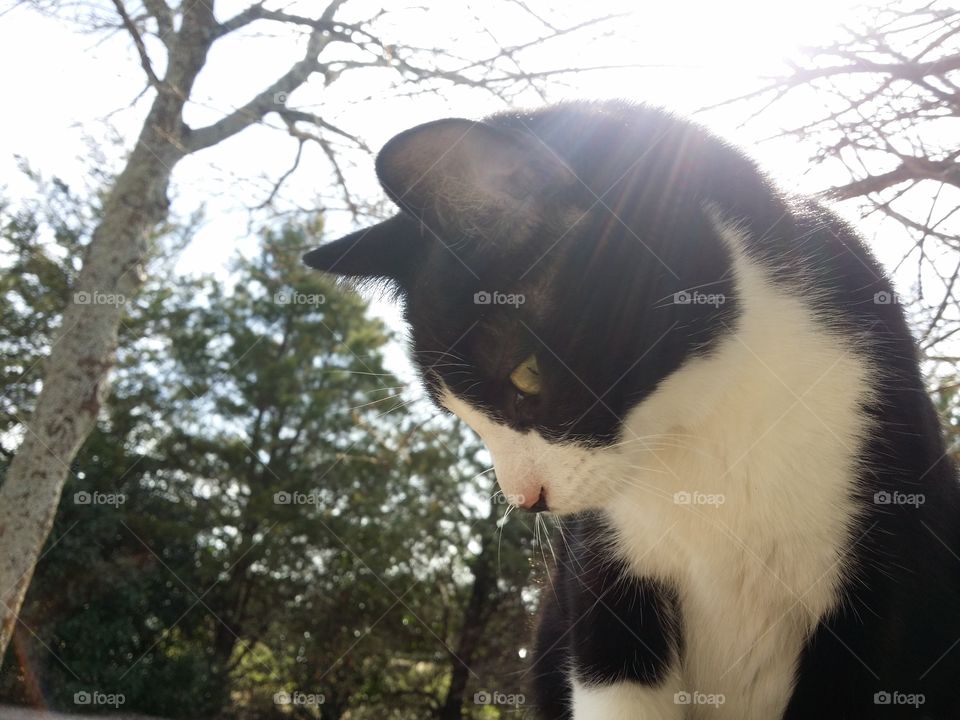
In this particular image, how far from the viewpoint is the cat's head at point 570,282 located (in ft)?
4.52

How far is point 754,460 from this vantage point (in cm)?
143

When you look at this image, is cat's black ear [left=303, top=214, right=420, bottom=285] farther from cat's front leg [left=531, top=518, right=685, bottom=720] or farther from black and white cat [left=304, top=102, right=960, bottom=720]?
cat's front leg [left=531, top=518, right=685, bottom=720]

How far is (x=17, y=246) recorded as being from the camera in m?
6.52

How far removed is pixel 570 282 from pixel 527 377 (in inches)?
7.7

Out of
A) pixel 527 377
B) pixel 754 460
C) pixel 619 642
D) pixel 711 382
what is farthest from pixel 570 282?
pixel 619 642

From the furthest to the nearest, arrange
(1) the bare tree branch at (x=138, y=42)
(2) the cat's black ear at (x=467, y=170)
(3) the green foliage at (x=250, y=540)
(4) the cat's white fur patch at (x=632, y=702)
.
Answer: (3) the green foliage at (x=250, y=540)
(1) the bare tree branch at (x=138, y=42)
(4) the cat's white fur patch at (x=632, y=702)
(2) the cat's black ear at (x=467, y=170)

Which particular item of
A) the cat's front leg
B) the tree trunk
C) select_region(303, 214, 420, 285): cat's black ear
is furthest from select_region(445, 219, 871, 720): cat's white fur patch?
the tree trunk

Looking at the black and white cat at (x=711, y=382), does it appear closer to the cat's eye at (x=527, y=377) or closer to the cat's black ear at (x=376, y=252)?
the cat's eye at (x=527, y=377)

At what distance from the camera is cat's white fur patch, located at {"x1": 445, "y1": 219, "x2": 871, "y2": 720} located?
4.68 ft

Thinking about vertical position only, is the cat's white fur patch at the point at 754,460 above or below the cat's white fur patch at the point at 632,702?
above

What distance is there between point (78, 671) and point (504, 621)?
381cm

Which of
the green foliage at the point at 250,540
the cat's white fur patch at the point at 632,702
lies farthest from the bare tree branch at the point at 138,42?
the cat's white fur patch at the point at 632,702

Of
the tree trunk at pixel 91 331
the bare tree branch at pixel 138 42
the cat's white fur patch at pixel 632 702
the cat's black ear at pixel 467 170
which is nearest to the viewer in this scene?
the cat's black ear at pixel 467 170

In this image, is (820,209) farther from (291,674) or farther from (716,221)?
(291,674)
